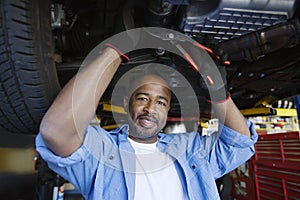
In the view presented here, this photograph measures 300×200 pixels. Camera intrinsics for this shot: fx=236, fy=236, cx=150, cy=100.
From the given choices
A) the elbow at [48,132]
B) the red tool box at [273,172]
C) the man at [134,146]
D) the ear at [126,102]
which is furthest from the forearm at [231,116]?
the red tool box at [273,172]

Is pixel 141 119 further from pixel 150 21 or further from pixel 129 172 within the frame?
pixel 150 21

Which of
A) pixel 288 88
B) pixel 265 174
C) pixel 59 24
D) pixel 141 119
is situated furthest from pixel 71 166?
pixel 265 174

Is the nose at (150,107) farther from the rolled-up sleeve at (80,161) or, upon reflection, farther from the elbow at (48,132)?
the elbow at (48,132)

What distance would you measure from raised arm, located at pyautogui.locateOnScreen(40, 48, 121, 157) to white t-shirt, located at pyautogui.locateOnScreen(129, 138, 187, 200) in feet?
0.84

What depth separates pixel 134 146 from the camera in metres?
0.90

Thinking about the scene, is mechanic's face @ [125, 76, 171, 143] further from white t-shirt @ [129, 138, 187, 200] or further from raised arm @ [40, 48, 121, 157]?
raised arm @ [40, 48, 121, 157]

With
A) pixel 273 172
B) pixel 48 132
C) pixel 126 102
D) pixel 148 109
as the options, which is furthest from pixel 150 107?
pixel 273 172

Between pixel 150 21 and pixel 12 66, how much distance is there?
0.40 metres

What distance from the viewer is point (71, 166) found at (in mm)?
694

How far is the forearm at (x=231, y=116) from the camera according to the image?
2.80ft

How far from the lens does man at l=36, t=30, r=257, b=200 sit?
608mm

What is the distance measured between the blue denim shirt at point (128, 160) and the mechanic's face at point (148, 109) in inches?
2.2

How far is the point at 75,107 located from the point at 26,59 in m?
0.17

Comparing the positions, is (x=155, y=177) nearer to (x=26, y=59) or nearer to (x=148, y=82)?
(x=148, y=82)
